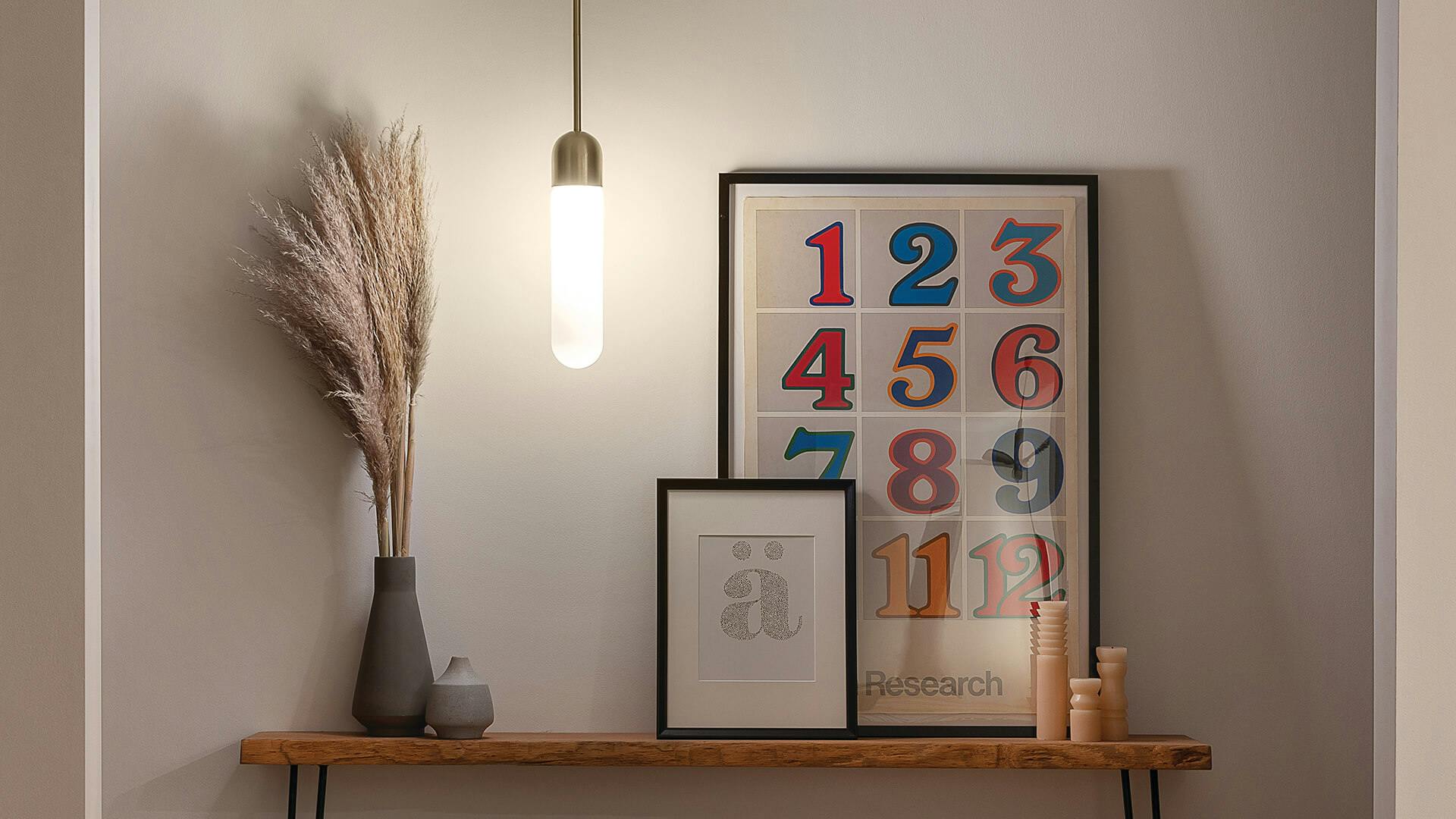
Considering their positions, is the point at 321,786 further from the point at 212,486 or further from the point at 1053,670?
→ the point at 1053,670

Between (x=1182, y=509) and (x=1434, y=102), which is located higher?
(x=1434, y=102)

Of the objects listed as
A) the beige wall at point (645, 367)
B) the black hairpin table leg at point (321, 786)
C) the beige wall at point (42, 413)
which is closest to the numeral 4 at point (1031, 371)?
the beige wall at point (645, 367)

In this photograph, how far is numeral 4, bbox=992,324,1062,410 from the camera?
1668 mm

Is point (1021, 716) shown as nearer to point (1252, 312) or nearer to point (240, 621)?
point (1252, 312)

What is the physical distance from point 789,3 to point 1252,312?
922mm

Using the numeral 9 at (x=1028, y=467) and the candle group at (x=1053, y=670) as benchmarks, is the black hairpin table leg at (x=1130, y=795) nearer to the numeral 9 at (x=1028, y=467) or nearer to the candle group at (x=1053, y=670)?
the candle group at (x=1053, y=670)

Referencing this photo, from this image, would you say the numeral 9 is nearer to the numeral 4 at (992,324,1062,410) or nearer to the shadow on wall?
the numeral 4 at (992,324,1062,410)

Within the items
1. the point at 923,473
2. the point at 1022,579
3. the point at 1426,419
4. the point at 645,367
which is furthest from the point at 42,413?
the point at 1022,579

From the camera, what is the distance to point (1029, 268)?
65.9 inches

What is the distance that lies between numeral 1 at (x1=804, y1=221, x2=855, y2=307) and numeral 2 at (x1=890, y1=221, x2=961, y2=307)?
0.08 metres

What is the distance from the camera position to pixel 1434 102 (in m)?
0.28

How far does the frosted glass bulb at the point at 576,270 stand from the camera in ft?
5.16

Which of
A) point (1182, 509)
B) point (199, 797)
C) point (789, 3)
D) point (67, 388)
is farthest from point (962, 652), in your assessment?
point (67, 388)

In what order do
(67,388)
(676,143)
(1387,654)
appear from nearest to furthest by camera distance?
(67,388)
(1387,654)
(676,143)
